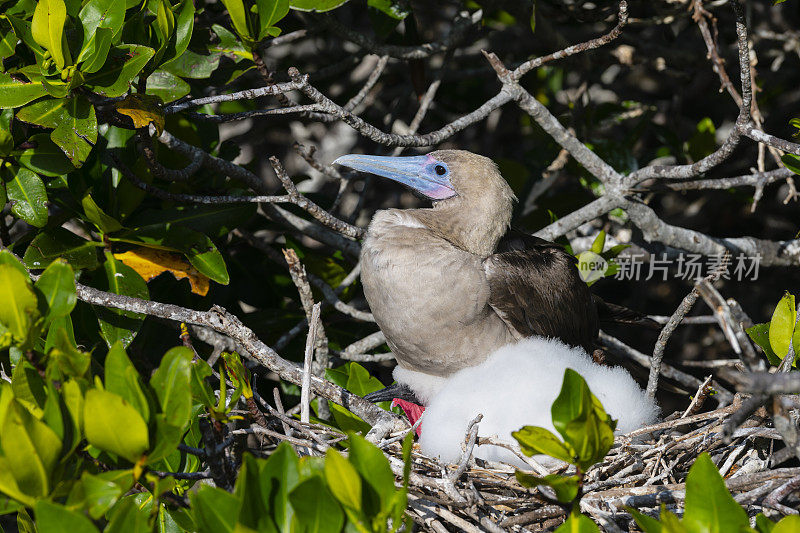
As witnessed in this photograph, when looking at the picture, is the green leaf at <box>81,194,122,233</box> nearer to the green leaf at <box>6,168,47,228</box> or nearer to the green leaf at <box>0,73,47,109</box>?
the green leaf at <box>6,168,47,228</box>

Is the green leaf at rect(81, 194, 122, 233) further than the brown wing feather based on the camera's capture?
No

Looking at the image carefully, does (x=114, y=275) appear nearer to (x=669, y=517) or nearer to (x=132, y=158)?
(x=132, y=158)

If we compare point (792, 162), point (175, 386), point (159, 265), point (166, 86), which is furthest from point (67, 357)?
point (792, 162)

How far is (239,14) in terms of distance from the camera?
9.25 feet

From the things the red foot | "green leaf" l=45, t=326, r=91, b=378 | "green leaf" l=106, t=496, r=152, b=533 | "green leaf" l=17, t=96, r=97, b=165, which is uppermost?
"green leaf" l=17, t=96, r=97, b=165

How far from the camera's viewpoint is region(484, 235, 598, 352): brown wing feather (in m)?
3.24

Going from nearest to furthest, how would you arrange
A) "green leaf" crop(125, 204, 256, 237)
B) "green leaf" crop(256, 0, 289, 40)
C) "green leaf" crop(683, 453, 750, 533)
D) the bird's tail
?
"green leaf" crop(683, 453, 750, 533) < "green leaf" crop(256, 0, 289, 40) < "green leaf" crop(125, 204, 256, 237) < the bird's tail

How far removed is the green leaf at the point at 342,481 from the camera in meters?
1.74

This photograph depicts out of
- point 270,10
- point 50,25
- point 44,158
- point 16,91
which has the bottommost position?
point 44,158

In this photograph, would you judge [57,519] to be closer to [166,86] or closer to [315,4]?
[166,86]

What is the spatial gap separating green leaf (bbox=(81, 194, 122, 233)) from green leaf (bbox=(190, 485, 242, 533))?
1565 millimetres

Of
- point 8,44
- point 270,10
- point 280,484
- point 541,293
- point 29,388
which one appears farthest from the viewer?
point 541,293

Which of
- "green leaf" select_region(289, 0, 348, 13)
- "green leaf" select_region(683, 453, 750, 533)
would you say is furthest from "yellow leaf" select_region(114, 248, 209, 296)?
"green leaf" select_region(683, 453, 750, 533)

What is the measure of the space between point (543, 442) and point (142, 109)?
1.77 metres
